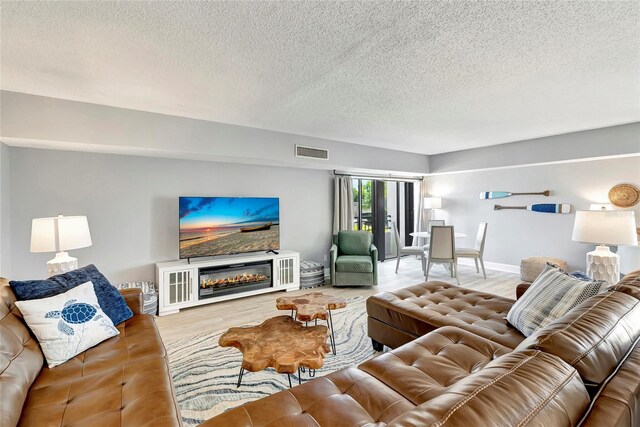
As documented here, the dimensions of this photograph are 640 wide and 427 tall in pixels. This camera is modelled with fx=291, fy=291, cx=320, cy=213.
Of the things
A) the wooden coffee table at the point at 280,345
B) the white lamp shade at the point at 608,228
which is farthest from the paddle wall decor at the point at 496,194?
the wooden coffee table at the point at 280,345

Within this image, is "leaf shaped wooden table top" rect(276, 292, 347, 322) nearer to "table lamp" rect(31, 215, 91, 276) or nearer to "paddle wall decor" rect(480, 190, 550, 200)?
"table lamp" rect(31, 215, 91, 276)

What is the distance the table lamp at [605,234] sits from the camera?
249cm

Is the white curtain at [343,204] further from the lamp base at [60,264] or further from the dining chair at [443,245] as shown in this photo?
the lamp base at [60,264]

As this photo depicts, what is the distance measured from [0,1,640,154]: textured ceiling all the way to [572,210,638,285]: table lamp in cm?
118

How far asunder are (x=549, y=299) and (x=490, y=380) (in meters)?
1.43

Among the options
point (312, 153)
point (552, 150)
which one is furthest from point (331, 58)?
point (552, 150)

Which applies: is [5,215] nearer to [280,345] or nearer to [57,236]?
[57,236]

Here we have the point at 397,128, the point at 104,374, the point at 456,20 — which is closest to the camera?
the point at 104,374

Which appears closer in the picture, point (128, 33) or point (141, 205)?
point (128, 33)

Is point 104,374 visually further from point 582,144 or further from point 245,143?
point 582,144

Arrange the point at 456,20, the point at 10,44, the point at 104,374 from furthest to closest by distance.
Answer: the point at 10,44
the point at 456,20
the point at 104,374

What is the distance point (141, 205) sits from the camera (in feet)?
12.0

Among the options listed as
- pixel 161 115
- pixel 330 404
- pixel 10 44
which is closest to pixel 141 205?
pixel 161 115

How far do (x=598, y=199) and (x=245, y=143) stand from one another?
5341 millimetres
